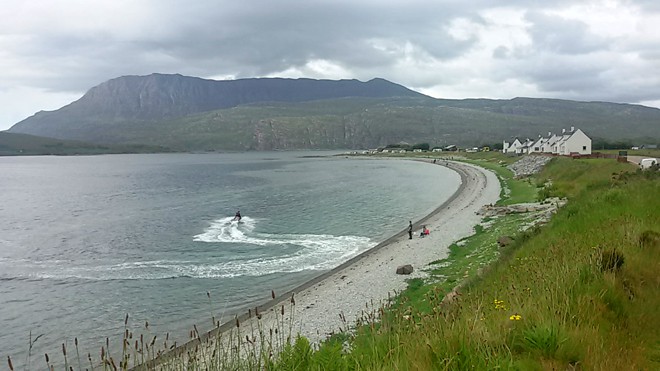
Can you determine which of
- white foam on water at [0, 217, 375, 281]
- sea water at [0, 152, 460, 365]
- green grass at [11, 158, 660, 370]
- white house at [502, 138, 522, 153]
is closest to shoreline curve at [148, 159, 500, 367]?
sea water at [0, 152, 460, 365]

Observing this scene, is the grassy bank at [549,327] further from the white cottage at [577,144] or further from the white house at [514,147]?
the white house at [514,147]

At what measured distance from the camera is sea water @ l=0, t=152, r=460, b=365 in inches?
880

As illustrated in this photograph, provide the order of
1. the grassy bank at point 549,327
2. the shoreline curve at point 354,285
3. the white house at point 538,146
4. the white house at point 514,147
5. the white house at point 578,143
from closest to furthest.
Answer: the grassy bank at point 549,327 → the shoreline curve at point 354,285 → the white house at point 578,143 → the white house at point 538,146 → the white house at point 514,147

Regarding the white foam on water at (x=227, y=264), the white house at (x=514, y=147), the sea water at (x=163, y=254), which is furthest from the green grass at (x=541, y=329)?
the white house at (x=514, y=147)

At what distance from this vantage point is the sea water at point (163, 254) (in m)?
22.4

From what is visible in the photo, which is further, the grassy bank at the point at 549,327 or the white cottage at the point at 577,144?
the white cottage at the point at 577,144

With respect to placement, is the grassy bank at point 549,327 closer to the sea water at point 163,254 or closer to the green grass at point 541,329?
the green grass at point 541,329

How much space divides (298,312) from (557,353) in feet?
54.2

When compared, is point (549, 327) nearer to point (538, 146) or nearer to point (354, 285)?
point (354, 285)

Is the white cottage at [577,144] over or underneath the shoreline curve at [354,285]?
over

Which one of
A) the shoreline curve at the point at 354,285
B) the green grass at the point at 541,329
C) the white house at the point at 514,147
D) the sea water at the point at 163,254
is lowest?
the sea water at the point at 163,254

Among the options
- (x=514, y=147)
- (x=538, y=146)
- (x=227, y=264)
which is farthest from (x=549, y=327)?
(x=514, y=147)

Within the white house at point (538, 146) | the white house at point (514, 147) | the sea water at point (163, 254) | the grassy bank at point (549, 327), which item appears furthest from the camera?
the white house at point (514, 147)

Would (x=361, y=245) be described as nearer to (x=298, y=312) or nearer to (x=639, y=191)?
(x=298, y=312)
